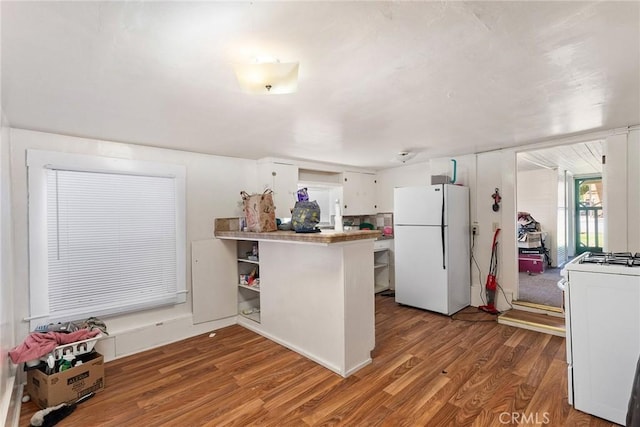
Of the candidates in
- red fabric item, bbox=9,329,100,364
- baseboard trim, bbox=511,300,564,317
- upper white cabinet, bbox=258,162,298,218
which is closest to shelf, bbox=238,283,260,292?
upper white cabinet, bbox=258,162,298,218

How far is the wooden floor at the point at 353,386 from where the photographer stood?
1.97 meters

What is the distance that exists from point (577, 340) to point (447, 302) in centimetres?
184

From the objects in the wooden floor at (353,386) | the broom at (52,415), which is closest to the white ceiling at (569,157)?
the wooden floor at (353,386)

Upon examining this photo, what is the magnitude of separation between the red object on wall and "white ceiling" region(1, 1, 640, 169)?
13.5ft

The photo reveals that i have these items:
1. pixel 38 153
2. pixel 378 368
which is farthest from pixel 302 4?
pixel 38 153

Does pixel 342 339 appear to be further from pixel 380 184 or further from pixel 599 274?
pixel 380 184

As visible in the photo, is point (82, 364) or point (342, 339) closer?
point (82, 364)

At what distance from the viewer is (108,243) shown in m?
2.95

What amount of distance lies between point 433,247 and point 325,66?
118 inches

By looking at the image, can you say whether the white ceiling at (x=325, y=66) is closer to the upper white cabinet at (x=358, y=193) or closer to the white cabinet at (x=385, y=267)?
the upper white cabinet at (x=358, y=193)

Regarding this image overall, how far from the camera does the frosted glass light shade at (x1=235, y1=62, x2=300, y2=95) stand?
1.42m

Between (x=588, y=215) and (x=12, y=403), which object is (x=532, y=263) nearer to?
(x=588, y=215)

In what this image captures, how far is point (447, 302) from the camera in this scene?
3.75 metres

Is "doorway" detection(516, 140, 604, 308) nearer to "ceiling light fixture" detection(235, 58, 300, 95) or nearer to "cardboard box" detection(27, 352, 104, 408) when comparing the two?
"ceiling light fixture" detection(235, 58, 300, 95)
